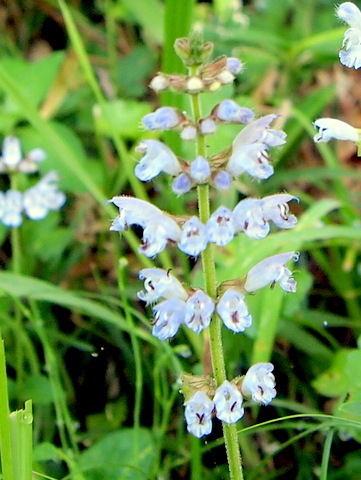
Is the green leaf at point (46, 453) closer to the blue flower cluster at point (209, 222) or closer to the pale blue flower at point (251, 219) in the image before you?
the blue flower cluster at point (209, 222)

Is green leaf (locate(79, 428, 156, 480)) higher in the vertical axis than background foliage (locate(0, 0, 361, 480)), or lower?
lower

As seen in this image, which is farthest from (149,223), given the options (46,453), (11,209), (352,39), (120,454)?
(11,209)

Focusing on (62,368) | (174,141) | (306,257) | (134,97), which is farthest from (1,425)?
(134,97)

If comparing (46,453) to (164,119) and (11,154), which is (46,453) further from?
(11,154)

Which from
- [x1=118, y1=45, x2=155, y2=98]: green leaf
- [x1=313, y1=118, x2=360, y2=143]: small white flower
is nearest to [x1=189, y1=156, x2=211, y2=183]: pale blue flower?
[x1=313, y1=118, x2=360, y2=143]: small white flower

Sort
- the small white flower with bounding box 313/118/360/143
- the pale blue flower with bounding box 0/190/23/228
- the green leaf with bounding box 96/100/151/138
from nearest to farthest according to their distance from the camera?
the small white flower with bounding box 313/118/360/143 → the pale blue flower with bounding box 0/190/23/228 → the green leaf with bounding box 96/100/151/138

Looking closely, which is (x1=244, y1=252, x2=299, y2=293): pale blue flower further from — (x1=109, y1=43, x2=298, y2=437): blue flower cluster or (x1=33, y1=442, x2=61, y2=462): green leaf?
(x1=33, y1=442, x2=61, y2=462): green leaf

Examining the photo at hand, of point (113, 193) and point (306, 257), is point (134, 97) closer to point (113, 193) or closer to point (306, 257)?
point (113, 193)
